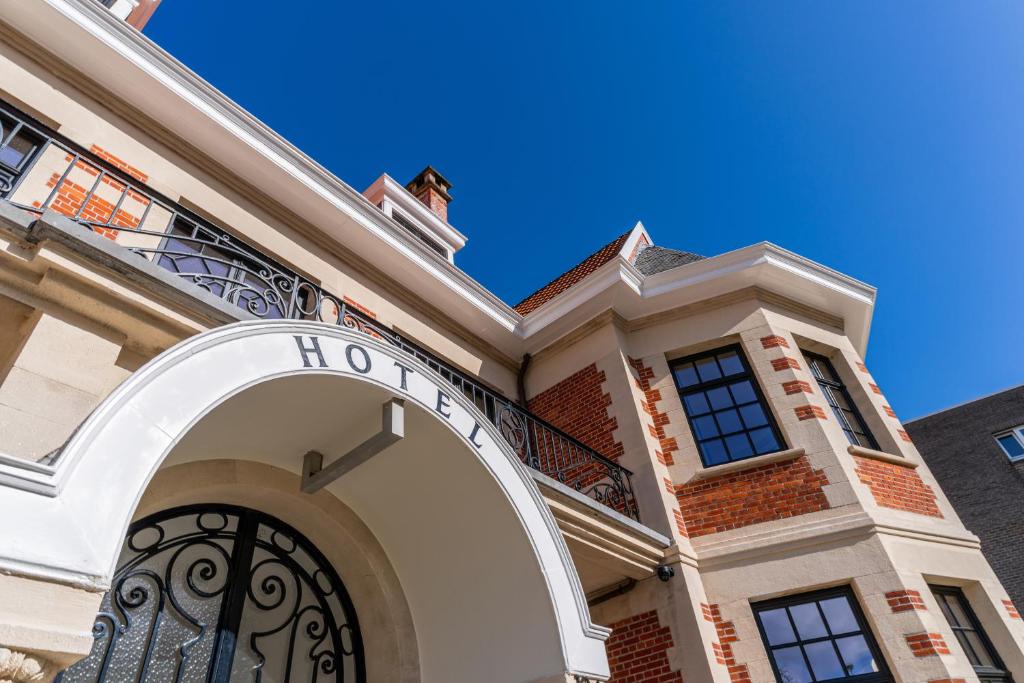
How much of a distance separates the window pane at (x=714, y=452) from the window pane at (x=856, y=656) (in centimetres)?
234

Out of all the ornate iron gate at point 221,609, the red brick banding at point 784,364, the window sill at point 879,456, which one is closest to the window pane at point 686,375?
the red brick banding at point 784,364

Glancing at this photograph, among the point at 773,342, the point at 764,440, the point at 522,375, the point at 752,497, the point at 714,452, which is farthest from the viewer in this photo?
the point at 522,375

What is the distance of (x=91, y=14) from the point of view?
20.1 feet

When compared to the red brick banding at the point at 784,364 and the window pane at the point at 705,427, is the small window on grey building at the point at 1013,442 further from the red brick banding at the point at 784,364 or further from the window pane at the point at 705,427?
the window pane at the point at 705,427

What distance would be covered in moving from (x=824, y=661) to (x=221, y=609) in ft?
18.2

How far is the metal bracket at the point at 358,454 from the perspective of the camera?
4316mm

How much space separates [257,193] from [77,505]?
5.77 m

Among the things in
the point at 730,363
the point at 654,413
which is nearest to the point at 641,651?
the point at 654,413

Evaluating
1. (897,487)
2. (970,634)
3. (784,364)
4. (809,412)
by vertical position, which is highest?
(784,364)

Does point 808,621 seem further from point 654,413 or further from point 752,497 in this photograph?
point 654,413

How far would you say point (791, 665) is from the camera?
614cm

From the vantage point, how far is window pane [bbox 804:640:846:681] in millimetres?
6004

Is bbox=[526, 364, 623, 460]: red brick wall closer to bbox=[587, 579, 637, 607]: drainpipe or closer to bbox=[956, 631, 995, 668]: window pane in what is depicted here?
bbox=[587, 579, 637, 607]: drainpipe

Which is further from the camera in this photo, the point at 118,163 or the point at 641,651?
the point at 641,651
